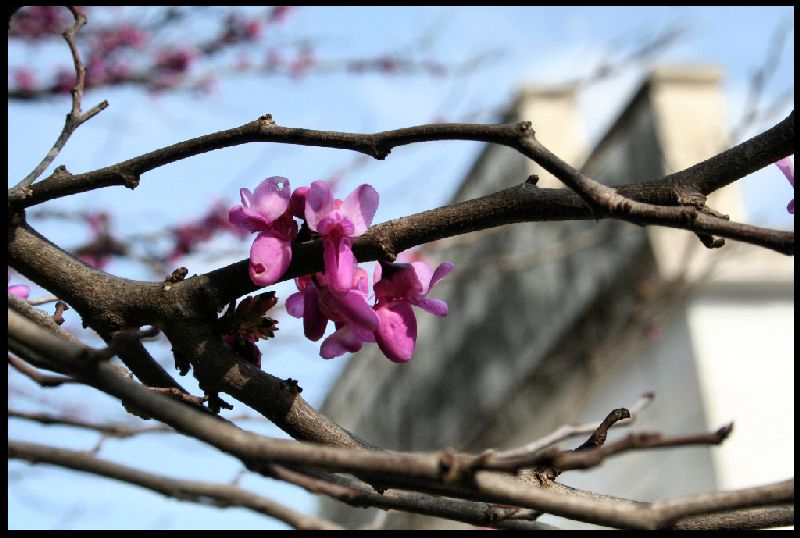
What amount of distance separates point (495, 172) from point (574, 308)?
1.47 m

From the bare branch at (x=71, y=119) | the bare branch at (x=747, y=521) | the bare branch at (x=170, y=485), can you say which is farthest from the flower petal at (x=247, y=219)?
the bare branch at (x=747, y=521)

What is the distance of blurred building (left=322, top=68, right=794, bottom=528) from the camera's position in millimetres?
5527

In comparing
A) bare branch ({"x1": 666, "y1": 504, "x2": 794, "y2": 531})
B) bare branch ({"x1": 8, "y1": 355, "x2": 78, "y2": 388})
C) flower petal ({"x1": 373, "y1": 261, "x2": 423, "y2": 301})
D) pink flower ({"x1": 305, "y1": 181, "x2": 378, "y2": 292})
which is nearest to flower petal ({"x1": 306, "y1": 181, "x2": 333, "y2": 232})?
pink flower ({"x1": 305, "y1": 181, "x2": 378, "y2": 292})

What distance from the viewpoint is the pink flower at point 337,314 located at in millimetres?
1140

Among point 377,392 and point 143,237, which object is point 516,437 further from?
point 143,237

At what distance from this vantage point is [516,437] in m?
7.20

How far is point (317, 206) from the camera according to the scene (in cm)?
112

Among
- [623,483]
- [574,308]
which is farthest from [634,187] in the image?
[574,308]

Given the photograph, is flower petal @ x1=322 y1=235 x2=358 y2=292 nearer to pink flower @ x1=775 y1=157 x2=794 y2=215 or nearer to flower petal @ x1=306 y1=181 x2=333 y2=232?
flower petal @ x1=306 y1=181 x2=333 y2=232

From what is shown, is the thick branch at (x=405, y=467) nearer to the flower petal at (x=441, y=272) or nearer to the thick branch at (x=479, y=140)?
the thick branch at (x=479, y=140)

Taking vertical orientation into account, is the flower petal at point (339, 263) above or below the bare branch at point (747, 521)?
above

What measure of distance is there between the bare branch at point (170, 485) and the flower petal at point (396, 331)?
315 mm

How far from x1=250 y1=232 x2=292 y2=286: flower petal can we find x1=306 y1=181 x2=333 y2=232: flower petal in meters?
0.05

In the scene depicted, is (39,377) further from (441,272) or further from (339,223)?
(441,272)
